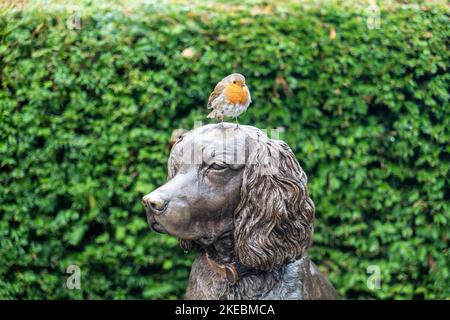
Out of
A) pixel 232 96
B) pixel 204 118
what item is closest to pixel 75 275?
pixel 204 118

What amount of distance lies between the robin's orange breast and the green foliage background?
2.19 m

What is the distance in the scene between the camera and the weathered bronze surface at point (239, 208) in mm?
2975

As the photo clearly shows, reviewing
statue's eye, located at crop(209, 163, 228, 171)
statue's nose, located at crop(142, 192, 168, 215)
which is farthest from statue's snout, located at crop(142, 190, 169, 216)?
statue's eye, located at crop(209, 163, 228, 171)

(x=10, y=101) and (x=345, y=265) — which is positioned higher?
(x=10, y=101)

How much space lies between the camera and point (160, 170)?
5.43 meters

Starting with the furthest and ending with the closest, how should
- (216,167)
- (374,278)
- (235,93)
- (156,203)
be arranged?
1. (374,278)
2. (235,93)
3. (216,167)
4. (156,203)

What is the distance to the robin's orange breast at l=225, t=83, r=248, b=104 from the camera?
3143 mm

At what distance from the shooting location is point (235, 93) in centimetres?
314

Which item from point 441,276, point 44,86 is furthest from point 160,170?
point 441,276

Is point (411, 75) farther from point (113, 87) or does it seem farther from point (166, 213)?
point (166, 213)

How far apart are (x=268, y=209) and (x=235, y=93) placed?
61cm

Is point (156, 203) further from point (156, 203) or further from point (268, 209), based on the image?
point (268, 209)

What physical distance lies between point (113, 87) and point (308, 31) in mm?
1740

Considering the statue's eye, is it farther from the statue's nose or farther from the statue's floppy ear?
the statue's nose
